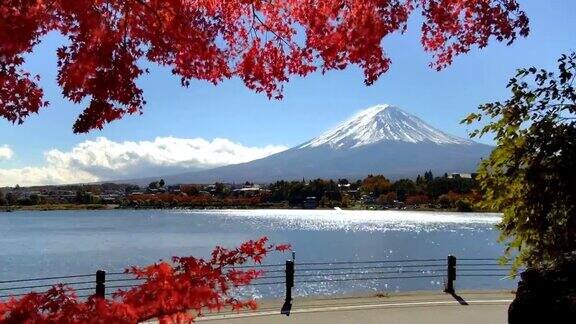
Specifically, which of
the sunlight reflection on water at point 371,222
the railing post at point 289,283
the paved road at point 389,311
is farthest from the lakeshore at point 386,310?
the sunlight reflection on water at point 371,222

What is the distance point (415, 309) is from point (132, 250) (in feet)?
135

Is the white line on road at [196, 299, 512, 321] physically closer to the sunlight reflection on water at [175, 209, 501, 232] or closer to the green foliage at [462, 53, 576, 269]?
the green foliage at [462, 53, 576, 269]

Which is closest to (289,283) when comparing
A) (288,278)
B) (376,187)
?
(288,278)

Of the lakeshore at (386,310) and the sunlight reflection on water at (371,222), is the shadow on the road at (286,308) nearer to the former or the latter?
the lakeshore at (386,310)

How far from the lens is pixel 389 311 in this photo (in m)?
10.3

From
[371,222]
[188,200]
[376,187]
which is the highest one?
[376,187]

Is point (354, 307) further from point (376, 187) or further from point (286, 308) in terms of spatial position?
point (376, 187)

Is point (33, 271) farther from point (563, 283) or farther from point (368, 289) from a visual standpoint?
point (563, 283)

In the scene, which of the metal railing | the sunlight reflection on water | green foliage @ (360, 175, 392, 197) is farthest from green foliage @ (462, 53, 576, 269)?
green foliage @ (360, 175, 392, 197)

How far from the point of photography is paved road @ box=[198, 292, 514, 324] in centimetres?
964

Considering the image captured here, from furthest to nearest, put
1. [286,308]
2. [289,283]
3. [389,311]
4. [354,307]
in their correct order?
1. [289,283]
2. [354,307]
3. [286,308]
4. [389,311]

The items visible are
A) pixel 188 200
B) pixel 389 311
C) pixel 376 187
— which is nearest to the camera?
pixel 389 311

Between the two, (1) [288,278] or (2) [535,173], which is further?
(1) [288,278]

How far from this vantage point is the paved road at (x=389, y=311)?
964cm
